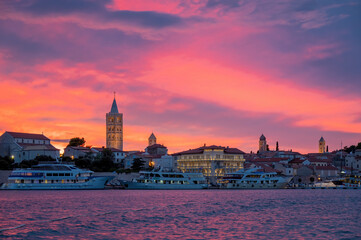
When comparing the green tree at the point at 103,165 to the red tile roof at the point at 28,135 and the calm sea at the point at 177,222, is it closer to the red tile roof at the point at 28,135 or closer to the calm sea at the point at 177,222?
the red tile roof at the point at 28,135

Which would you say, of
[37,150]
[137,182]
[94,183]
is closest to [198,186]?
[137,182]

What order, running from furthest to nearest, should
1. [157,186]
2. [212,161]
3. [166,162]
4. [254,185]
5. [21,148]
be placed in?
[166,162], [21,148], [212,161], [254,185], [157,186]

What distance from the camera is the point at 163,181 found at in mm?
104250

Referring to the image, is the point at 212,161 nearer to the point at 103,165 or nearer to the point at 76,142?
the point at 103,165

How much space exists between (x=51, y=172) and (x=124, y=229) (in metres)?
62.0

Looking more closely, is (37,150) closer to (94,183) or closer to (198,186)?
(94,183)

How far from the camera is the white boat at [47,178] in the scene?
314 feet

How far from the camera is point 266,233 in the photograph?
36062 millimetres

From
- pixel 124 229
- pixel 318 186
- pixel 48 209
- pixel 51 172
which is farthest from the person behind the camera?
pixel 318 186

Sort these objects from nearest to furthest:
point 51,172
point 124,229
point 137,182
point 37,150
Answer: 1. point 124,229
2. point 51,172
3. point 137,182
4. point 37,150

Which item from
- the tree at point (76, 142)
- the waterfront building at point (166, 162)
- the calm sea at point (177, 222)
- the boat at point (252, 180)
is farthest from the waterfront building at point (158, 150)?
the calm sea at point (177, 222)

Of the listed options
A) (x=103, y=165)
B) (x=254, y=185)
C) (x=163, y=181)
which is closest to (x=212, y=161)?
(x=254, y=185)

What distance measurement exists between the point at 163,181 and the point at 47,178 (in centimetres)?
2321

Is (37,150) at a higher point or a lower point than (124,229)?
higher
